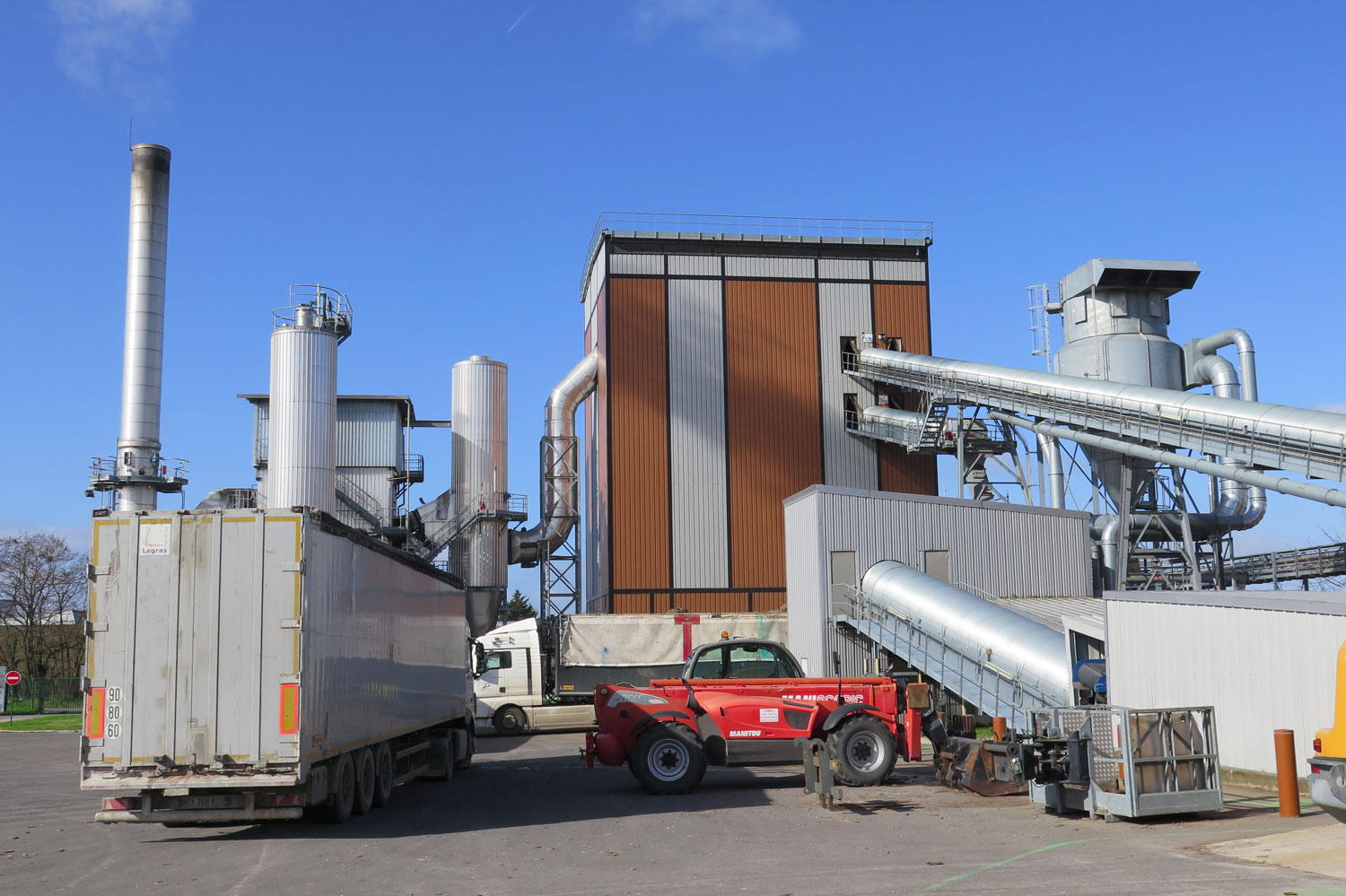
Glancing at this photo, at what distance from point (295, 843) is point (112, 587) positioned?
10.9 feet

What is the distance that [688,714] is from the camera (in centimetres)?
1662

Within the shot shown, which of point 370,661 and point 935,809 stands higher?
point 370,661

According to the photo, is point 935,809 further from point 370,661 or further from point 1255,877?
point 370,661

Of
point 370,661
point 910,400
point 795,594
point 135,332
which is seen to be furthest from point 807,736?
point 135,332

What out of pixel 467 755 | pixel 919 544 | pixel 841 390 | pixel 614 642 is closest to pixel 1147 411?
pixel 919 544

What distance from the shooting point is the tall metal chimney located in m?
43.1

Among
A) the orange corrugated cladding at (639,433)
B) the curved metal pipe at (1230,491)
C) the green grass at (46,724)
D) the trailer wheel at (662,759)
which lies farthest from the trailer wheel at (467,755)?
the curved metal pipe at (1230,491)

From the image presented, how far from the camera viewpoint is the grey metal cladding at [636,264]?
43.6 metres

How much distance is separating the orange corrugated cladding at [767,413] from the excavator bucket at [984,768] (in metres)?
26.6

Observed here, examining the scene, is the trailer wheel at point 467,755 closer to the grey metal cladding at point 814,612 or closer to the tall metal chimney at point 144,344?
the grey metal cladding at point 814,612

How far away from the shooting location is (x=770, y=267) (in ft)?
146

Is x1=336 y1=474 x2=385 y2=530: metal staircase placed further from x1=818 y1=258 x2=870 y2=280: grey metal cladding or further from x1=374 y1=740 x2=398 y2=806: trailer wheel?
x1=374 y1=740 x2=398 y2=806: trailer wheel

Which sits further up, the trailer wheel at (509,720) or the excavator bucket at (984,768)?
the excavator bucket at (984,768)

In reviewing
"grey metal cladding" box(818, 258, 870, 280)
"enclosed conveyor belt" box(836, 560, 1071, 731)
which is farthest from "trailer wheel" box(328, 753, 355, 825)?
"grey metal cladding" box(818, 258, 870, 280)
